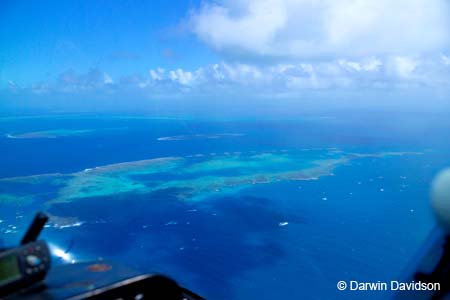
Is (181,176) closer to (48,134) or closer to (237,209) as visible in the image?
(237,209)

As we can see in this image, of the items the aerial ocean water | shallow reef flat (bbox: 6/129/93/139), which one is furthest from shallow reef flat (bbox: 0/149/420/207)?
shallow reef flat (bbox: 6/129/93/139)

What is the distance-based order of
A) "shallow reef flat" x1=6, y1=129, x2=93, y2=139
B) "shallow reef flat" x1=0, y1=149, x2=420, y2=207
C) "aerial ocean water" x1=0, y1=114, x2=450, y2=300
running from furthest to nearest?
1. "shallow reef flat" x1=6, y1=129, x2=93, y2=139
2. "shallow reef flat" x1=0, y1=149, x2=420, y2=207
3. "aerial ocean water" x1=0, y1=114, x2=450, y2=300

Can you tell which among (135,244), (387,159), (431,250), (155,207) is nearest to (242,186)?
(155,207)

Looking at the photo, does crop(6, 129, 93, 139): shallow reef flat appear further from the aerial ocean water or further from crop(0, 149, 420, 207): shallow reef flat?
crop(0, 149, 420, 207): shallow reef flat

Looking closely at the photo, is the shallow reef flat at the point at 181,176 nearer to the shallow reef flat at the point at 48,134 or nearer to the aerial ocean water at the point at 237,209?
the aerial ocean water at the point at 237,209

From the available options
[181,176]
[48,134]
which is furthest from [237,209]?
[48,134]

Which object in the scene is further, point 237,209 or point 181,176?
point 181,176
